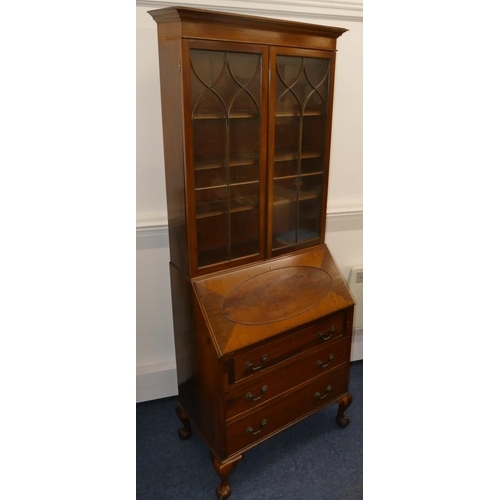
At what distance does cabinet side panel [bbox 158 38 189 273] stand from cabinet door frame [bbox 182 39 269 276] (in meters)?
Result: 0.03

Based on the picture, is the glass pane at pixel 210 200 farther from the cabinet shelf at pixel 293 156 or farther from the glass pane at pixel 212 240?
the cabinet shelf at pixel 293 156

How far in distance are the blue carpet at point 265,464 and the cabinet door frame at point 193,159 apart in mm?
976

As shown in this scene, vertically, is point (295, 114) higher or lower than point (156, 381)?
higher

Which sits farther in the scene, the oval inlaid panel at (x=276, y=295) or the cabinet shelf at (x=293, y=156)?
the cabinet shelf at (x=293, y=156)

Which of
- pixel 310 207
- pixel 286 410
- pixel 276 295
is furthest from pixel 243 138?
pixel 286 410

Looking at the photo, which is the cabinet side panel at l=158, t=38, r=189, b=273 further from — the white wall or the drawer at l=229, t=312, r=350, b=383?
the drawer at l=229, t=312, r=350, b=383

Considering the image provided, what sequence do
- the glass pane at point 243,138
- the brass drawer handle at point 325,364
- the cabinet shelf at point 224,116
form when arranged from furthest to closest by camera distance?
the brass drawer handle at point 325,364 → the glass pane at point 243,138 → the cabinet shelf at point 224,116

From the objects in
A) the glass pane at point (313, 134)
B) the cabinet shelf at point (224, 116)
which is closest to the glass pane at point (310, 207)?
the glass pane at point (313, 134)

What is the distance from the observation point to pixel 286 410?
205 cm

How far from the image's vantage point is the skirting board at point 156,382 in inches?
95.9

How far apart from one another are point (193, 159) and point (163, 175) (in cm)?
49

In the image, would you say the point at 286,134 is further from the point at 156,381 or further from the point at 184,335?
the point at 156,381

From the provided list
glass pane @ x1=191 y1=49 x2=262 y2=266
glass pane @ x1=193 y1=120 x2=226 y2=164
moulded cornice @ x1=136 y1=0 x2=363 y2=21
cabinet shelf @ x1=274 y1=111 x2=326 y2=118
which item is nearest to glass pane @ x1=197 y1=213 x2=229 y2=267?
glass pane @ x1=191 y1=49 x2=262 y2=266
